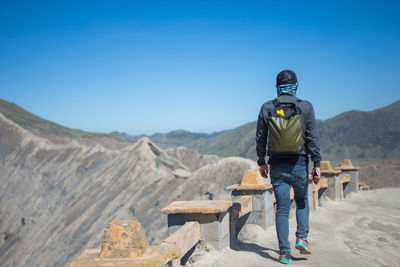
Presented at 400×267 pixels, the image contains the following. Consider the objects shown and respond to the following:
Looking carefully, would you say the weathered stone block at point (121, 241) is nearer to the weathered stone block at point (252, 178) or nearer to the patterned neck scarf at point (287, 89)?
the patterned neck scarf at point (287, 89)

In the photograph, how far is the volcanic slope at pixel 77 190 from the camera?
1702 centimetres

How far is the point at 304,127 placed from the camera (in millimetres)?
3797

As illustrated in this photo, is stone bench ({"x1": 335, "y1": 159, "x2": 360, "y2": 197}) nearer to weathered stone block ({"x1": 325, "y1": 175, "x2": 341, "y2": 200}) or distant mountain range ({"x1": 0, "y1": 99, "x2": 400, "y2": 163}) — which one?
weathered stone block ({"x1": 325, "y1": 175, "x2": 341, "y2": 200})

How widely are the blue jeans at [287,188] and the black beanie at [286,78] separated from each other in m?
0.84

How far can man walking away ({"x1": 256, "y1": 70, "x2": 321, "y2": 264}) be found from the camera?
3645mm

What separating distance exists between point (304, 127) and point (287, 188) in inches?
27.7

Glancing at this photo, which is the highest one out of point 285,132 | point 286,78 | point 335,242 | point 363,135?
point 363,135

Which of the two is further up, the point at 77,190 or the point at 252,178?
the point at 252,178

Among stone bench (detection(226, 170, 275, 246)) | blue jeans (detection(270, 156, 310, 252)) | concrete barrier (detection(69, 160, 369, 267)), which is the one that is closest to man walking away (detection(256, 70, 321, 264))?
blue jeans (detection(270, 156, 310, 252))

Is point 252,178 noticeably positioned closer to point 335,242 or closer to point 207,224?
point 335,242

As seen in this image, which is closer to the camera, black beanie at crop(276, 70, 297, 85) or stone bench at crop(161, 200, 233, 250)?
black beanie at crop(276, 70, 297, 85)

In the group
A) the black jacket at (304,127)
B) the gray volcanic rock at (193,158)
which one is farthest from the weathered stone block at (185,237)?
the gray volcanic rock at (193,158)

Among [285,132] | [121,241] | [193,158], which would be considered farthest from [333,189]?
[193,158]

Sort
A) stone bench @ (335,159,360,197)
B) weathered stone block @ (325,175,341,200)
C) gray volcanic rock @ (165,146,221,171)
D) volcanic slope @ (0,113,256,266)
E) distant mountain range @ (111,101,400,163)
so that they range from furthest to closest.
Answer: distant mountain range @ (111,101,400,163)
gray volcanic rock @ (165,146,221,171)
volcanic slope @ (0,113,256,266)
stone bench @ (335,159,360,197)
weathered stone block @ (325,175,341,200)
